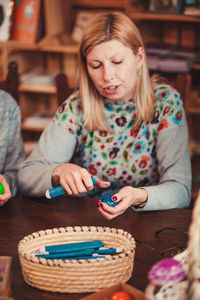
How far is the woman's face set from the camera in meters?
1.62

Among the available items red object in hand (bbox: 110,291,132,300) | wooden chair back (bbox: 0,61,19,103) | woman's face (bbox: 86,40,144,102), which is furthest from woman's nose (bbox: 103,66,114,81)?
red object in hand (bbox: 110,291,132,300)

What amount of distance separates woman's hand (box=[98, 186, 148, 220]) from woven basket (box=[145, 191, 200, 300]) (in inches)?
18.1

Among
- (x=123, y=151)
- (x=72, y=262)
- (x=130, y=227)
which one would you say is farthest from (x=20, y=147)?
(x=72, y=262)

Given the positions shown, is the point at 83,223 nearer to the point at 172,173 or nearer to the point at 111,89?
the point at 172,173

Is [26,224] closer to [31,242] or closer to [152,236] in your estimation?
[31,242]

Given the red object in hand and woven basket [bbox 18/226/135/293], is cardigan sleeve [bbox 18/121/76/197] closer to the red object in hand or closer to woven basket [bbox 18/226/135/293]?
woven basket [bbox 18/226/135/293]

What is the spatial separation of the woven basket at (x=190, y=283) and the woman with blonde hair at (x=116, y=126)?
0.72 meters

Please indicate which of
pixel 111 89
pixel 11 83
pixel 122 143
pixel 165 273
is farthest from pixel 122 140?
pixel 165 273

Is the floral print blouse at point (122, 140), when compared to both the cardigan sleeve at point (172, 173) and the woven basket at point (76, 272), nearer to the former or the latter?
the cardigan sleeve at point (172, 173)

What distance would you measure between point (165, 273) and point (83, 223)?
22.4 inches

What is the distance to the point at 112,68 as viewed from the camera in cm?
162

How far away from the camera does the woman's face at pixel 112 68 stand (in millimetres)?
1616

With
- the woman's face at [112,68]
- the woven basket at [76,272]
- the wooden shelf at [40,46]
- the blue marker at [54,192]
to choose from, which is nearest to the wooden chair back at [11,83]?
the woman's face at [112,68]

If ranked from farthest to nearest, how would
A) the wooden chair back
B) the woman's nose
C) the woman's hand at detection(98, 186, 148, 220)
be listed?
the wooden chair back, the woman's nose, the woman's hand at detection(98, 186, 148, 220)
